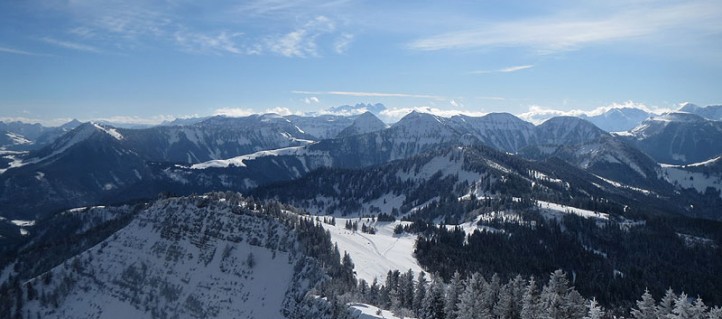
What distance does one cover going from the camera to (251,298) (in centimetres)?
14400

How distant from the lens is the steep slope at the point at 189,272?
5719 inches

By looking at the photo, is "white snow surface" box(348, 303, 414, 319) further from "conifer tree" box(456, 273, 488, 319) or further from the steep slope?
the steep slope

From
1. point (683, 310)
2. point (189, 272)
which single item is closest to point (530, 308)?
point (683, 310)

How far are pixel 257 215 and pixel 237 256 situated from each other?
18996 mm

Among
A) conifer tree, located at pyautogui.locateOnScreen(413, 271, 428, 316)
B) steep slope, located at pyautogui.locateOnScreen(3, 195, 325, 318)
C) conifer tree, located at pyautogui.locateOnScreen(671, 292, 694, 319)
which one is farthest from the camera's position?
steep slope, located at pyautogui.locateOnScreen(3, 195, 325, 318)

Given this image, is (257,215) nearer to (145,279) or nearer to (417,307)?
(145,279)

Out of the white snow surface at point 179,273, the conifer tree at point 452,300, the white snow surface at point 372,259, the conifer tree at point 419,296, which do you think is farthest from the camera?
the white snow surface at point 372,259

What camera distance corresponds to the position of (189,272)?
160 metres

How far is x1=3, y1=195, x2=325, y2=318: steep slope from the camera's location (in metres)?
145

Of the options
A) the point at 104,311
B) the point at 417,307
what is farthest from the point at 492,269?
the point at 104,311

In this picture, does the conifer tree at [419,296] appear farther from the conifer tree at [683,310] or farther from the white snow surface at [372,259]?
the conifer tree at [683,310]

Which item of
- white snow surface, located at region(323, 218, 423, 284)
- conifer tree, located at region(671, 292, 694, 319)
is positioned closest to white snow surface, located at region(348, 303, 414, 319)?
white snow surface, located at region(323, 218, 423, 284)

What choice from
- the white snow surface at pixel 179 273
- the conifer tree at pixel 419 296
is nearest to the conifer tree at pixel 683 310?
the conifer tree at pixel 419 296

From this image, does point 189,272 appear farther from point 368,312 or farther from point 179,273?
point 368,312
